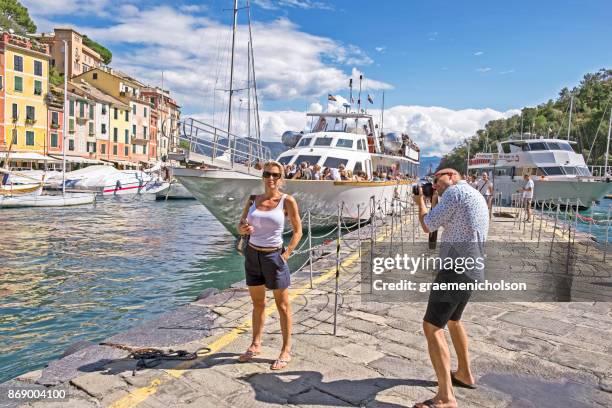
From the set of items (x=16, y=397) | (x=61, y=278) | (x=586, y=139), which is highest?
(x=586, y=139)

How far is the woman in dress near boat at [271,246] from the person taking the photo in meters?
4.43

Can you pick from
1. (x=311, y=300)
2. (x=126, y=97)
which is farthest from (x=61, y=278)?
(x=126, y=97)

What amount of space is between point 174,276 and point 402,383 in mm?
8955

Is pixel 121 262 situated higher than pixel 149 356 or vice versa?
pixel 149 356

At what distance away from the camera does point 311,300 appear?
6832 mm

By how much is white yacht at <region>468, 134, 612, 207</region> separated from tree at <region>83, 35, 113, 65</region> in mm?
81854

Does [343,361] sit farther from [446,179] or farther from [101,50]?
[101,50]

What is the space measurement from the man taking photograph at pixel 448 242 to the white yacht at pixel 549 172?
28689 mm

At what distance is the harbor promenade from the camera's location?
3.83 meters

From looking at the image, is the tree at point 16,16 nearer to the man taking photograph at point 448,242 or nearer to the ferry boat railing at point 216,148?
the ferry boat railing at point 216,148

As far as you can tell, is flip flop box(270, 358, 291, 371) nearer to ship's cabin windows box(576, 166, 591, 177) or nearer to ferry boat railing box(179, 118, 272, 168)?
ferry boat railing box(179, 118, 272, 168)

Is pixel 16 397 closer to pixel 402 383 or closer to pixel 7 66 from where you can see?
pixel 402 383

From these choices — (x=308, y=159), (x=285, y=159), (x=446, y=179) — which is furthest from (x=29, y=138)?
(x=446, y=179)

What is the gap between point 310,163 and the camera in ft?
58.3
